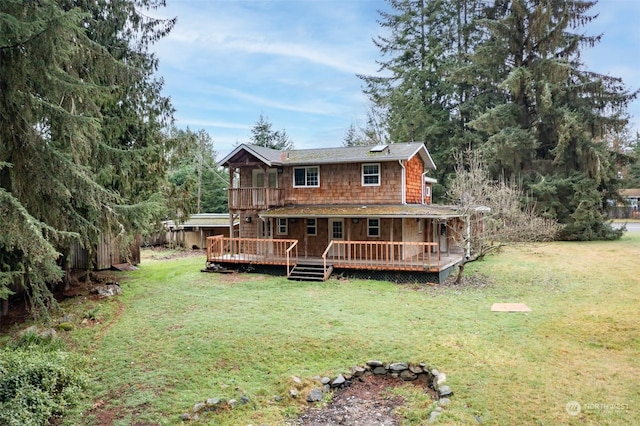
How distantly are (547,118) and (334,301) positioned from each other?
2586cm

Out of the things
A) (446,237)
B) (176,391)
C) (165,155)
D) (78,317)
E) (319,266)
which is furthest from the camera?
(446,237)

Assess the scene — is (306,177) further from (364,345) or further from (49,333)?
(49,333)

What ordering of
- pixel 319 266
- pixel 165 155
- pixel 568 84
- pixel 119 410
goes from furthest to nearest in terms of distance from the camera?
pixel 568 84 < pixel 319 266 < pixel 165 155 < pixel 119 410

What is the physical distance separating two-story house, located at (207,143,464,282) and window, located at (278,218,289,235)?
0.05m

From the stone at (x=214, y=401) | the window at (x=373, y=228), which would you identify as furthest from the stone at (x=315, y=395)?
the window at (x=373, y=228)

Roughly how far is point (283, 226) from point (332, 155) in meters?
4.29

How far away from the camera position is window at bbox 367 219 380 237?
18984mm

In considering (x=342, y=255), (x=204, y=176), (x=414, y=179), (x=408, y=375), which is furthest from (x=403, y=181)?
(x=204, y=176)

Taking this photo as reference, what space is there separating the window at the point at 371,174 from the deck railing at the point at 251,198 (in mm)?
4437

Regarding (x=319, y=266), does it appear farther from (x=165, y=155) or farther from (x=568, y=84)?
(x=568, y=84)

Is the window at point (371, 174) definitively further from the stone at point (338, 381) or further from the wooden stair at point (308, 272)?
the stone at point (338, 381)

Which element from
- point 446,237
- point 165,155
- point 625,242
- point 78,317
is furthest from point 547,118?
point 78,317

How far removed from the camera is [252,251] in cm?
2084

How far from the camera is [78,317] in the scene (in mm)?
11266
